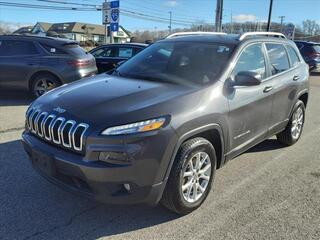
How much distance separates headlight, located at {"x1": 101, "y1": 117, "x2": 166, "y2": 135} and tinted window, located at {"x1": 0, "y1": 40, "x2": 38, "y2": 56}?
23.0 feet

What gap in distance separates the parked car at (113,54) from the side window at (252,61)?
735 centimetres

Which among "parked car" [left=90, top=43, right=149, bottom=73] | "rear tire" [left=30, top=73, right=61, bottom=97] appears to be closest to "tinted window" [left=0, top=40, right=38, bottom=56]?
"rear tire" [left=30, top=73, right=61, bottom=97]

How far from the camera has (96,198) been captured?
3225 mm

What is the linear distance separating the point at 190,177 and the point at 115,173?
2.88 ft

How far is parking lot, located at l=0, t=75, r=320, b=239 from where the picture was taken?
340 centimetres

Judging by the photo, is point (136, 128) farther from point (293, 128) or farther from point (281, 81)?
point (293, 128)

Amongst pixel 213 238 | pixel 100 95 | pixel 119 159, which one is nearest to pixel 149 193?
pixel 119 159

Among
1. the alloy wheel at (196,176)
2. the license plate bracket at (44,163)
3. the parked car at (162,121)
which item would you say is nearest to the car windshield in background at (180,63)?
the parked car at (162,121)

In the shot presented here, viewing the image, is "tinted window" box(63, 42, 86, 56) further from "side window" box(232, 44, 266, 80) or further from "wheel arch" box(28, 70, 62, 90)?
"side window" box(232, 44, 266, 80)

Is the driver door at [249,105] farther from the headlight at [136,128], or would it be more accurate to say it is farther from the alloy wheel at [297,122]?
the alloy wheel at [297,122]

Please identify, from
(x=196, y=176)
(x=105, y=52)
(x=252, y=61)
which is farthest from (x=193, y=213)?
(x=105, y=52)

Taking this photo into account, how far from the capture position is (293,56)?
5.93 m

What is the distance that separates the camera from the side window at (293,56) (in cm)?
581

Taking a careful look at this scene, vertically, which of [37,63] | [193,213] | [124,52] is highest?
[124,52]
